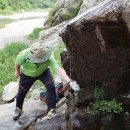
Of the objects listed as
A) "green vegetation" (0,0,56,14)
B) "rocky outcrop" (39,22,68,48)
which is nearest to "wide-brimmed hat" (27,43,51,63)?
"rocky outcrop" (39,22,68,48)

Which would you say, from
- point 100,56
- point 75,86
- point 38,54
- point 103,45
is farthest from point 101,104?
point 38,54

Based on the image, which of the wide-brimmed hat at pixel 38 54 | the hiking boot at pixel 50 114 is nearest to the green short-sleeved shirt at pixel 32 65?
the wide-brimmed hat at pixel 38 54

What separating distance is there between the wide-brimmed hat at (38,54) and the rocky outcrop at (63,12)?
12531mm

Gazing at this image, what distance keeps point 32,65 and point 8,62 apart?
9504mm

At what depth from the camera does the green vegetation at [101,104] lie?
27.5ft

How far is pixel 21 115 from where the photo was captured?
9.98 metres

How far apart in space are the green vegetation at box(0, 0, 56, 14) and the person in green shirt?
5465 cm

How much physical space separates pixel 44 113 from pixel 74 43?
7.88 ft

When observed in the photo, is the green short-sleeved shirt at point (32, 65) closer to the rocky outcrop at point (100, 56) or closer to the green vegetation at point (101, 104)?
the rocky outcrop at point (100, 56)

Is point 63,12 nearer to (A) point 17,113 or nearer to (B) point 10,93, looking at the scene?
(B) point 10,93

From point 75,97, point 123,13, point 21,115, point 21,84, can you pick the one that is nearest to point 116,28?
point 123,13

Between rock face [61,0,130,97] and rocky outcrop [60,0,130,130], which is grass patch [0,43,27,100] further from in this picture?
rock face [61,0,130,97]

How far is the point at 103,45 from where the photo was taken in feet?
25.1

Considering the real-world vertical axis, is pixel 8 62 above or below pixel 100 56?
below
